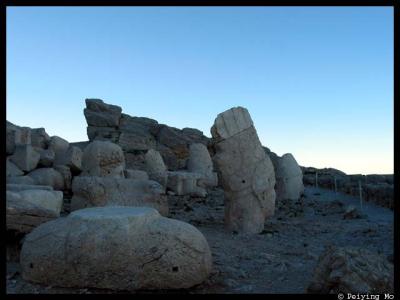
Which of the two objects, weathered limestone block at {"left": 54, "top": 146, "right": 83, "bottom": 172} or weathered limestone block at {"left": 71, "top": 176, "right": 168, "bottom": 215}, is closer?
weathered limestone block at {"left": 71, "top": 176, "right": 168, "bottom": 215}

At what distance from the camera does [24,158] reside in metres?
11.0

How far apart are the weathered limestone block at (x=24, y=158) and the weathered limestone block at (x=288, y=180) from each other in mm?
7577

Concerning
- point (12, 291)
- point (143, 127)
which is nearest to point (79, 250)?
point (12, 291)

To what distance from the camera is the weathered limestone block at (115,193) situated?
859 cm

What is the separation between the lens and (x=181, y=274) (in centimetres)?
442

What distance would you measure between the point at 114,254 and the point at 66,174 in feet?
27.4

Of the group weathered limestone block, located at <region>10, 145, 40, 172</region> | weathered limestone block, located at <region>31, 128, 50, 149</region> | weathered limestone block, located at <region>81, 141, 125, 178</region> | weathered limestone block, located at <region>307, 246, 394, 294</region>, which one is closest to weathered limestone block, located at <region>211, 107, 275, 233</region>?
weathered limestone block, located at <region>81, 141, 125, 178</region>

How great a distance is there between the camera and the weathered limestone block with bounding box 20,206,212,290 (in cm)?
430

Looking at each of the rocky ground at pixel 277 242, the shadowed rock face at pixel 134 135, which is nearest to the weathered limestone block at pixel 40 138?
the rocky ground at pixel 277 242

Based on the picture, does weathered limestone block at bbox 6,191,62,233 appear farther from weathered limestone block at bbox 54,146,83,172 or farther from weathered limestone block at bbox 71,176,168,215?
weathered limestone block at bbox 54,146,83,172

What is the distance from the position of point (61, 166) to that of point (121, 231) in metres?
8.46

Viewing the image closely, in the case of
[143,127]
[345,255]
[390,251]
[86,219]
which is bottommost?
[390,251]

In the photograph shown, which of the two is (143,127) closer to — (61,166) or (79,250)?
(61,166)

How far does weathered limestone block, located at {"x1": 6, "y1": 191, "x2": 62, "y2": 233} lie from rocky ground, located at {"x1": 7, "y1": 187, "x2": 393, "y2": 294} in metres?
0.47
